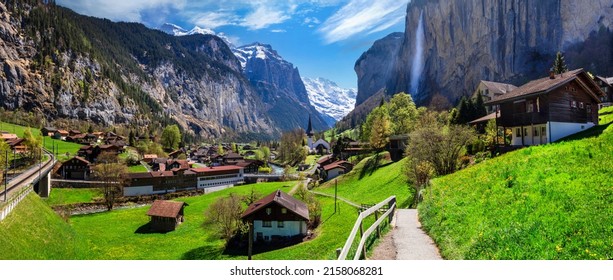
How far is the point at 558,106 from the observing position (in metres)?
33.8

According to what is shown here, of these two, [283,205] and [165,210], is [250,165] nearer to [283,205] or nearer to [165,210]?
[165,210]

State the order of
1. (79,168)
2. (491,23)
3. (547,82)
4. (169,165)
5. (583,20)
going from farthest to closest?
(491,23)
(583,20)
(169,165)
(79,168)
(547,82)

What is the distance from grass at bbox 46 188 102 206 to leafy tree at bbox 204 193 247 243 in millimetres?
42561

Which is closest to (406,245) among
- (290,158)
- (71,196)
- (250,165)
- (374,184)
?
(374,184)

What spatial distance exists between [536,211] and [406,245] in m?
4.82

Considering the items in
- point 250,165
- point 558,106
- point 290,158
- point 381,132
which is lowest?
point 250,165

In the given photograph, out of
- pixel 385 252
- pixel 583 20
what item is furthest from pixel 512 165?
pixel 583 20

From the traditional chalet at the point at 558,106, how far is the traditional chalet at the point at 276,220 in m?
25.3

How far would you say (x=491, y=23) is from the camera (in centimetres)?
16738

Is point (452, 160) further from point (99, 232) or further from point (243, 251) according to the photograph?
point (99, 232)

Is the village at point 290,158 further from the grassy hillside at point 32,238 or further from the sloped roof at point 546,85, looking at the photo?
the grassy hillside at point 32,238

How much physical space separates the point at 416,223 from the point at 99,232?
161ft
